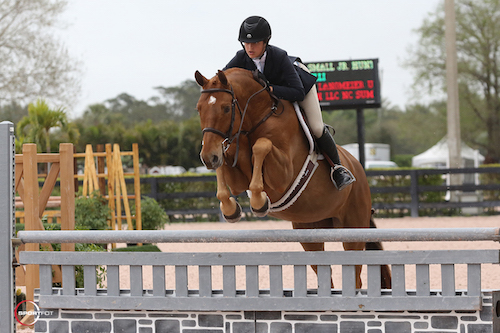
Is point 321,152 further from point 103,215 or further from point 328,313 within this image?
point 103,215

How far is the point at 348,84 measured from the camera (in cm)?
1159

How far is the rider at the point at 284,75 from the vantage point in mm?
3141

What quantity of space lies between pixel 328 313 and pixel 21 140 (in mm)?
10830

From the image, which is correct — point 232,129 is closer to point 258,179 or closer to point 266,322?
point 258,179

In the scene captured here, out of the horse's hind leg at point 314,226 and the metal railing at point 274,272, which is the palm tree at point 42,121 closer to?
the horse's hind leg at point 314,226

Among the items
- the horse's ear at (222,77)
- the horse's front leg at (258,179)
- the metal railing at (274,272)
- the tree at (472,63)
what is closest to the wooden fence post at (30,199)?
the metal railing at (274,272)

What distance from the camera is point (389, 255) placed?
8.11 feet

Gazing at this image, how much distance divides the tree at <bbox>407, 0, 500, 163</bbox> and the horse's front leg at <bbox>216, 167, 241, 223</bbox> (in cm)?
2263

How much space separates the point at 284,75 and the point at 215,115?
716mm

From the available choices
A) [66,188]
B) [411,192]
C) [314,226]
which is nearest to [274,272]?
[314,226]

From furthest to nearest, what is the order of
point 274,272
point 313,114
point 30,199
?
point 30,199 → point 313,114 → point 274,272

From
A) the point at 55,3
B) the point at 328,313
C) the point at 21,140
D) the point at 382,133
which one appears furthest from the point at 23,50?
the point at 382,133

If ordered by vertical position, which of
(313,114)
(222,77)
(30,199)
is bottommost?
(30,199)

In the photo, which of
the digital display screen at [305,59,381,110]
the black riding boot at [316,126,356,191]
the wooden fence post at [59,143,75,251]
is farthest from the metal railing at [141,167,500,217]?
the black riding boot at [316,126,356,191]
